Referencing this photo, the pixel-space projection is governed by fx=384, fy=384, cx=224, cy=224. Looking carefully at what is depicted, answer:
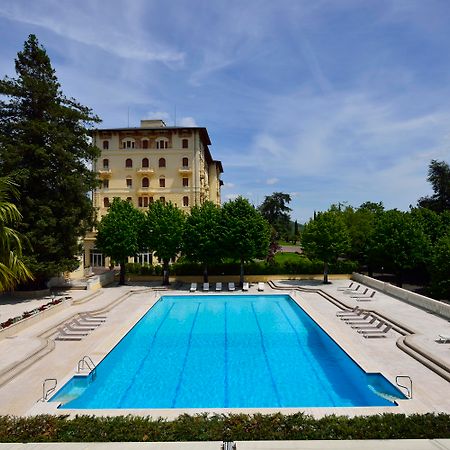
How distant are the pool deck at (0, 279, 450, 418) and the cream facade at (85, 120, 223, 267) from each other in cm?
2130

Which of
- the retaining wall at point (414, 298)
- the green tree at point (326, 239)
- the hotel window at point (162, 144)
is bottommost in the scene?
the retaining wall at point (414, 298)

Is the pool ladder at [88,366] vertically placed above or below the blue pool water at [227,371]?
above

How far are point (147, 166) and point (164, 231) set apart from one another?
17533 mm

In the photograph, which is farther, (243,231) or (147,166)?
(147,166)

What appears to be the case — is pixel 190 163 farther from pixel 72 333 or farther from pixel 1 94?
pixel 72 333

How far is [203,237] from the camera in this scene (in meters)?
33.1

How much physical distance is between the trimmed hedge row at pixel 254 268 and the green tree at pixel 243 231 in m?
4.62

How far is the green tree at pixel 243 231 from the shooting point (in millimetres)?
32844

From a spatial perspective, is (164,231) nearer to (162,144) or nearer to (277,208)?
(162,144)

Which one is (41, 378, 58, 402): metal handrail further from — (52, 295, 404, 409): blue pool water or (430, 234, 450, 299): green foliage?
(430, 234, 450, 299): green foliage

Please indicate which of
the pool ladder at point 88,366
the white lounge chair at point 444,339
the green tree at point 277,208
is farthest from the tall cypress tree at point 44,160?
the green tree at point 277,208

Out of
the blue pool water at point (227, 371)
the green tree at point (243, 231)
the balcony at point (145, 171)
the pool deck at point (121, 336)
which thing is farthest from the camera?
the balcony at point (145, 171)

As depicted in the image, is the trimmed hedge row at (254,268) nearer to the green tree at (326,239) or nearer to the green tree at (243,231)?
the green tree at (326,239)

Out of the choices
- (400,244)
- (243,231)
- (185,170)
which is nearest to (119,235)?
(243,231)
